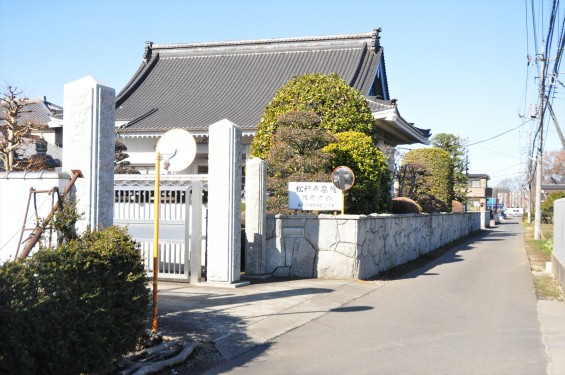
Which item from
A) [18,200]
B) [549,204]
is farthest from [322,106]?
[549,204]

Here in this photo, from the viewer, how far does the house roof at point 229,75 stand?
25.5 metres

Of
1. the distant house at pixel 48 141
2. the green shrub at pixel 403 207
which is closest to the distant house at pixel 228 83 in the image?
the distant house at pixel 48 141

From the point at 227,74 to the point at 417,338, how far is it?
22.6 metres

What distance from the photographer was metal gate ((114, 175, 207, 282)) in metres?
12.9

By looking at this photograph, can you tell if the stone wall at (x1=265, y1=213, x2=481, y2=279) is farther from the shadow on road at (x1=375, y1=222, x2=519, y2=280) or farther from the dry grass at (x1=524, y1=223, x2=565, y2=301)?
the dry grass at (x1=524, y1=223, x2=565, y2=301)

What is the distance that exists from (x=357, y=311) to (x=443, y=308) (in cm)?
171

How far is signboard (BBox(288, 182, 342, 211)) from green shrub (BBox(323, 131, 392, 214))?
1.78 metres

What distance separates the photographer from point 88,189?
25.3 ft

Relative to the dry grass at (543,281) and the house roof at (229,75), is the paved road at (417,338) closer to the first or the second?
the dry grass at (543,281)

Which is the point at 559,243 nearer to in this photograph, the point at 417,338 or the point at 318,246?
the point at 318,246

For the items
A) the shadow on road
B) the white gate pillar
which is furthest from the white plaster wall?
the shadow on road

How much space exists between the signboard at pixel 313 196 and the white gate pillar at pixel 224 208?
2.47 m

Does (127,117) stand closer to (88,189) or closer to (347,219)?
(347,219)

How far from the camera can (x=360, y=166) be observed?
16859 millimetres
